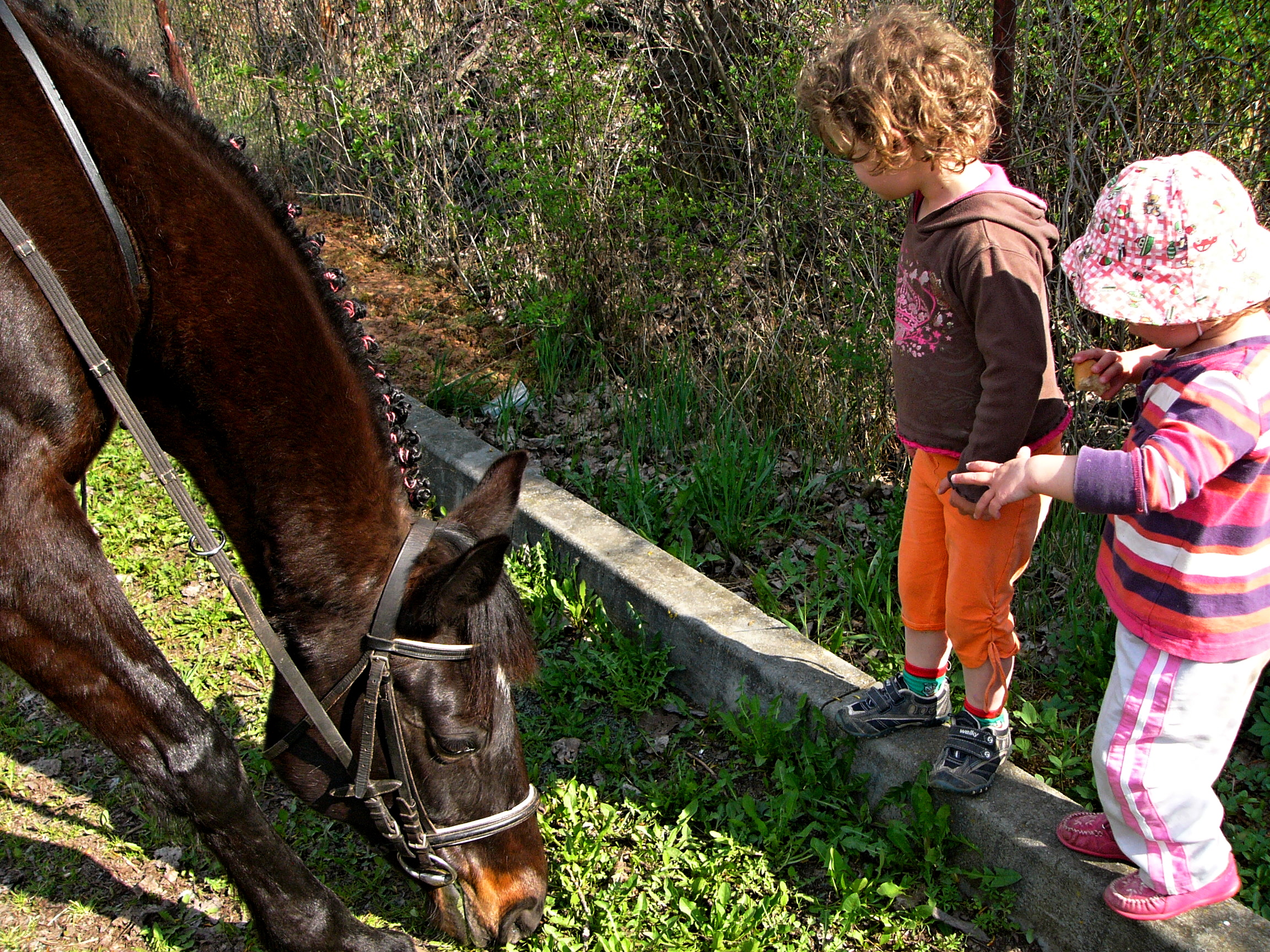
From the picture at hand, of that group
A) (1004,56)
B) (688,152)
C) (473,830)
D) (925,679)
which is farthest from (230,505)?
(688,152)

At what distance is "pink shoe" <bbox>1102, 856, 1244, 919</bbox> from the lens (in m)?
1.94

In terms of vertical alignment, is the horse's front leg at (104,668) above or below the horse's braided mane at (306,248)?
below

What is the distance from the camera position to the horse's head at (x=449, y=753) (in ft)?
6.43

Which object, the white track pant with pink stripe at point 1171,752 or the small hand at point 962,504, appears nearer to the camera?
the white track pant with pink stripe at point 1171,752

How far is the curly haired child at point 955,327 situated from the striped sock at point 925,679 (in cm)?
5

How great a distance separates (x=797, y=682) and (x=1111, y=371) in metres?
1.26

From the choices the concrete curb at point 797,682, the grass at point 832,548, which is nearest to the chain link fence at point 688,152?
the grass at point 832,548

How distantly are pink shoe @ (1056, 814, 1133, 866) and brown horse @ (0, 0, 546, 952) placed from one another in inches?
50.3

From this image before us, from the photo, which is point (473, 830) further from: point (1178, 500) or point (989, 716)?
point (1178, 500)

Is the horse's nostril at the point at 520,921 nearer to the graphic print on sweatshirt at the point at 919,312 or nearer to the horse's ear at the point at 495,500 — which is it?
the horse's ear at the point at 495,500

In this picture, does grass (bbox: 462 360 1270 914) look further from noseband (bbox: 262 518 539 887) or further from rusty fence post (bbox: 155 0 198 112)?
rusty fence post (bbox: 155 0 198 112)

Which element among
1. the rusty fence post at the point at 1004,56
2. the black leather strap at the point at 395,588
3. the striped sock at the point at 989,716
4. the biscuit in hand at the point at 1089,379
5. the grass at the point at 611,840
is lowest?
the grass at the point at 611,840

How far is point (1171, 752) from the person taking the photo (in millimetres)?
1897

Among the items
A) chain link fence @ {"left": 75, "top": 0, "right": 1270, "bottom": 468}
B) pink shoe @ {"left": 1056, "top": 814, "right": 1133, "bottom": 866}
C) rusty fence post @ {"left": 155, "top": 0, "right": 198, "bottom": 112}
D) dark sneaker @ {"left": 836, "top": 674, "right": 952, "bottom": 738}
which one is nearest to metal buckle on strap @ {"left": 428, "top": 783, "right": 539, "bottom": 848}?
dark sneaker @ {"left": 836, "top": 674, "right": 952, "bottom": 738}
